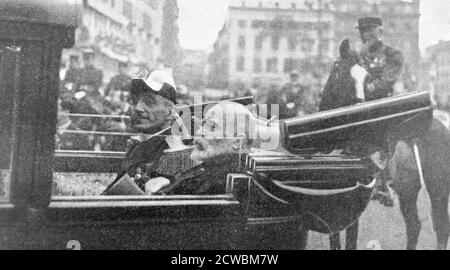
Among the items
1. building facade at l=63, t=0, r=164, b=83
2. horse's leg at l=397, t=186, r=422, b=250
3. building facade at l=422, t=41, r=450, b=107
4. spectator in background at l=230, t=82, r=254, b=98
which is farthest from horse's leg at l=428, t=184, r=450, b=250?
building facade at l=63, t=0, r=164, b=83

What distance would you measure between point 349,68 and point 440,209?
3.45 feet

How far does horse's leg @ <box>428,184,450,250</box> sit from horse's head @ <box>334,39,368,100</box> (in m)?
0.77

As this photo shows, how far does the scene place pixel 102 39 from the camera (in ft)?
8.02

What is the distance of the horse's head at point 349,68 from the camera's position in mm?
2402

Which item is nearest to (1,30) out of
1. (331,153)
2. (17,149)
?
(17,149)

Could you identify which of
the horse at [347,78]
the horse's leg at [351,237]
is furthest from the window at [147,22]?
the horse's leg at [351,237]

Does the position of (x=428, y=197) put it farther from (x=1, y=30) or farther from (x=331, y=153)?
(x=1, y=30)

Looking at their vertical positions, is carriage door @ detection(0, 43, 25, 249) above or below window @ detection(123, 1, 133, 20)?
below

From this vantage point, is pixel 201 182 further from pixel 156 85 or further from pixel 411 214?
pixel 411 214

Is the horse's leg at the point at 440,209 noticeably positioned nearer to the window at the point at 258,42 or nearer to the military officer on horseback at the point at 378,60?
the military officer on horseback at the point at 378,60

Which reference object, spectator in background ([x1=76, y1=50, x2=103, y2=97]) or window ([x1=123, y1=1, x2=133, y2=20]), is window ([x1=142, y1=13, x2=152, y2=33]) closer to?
window ([x1=123, y1=1, x2=133, y2=20])

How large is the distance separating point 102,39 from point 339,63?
1.44m

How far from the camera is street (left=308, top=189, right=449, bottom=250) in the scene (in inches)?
83.3

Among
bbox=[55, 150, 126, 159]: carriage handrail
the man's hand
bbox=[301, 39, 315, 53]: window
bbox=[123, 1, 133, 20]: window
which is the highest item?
bbox=[123, 1, 133, 20]: window
